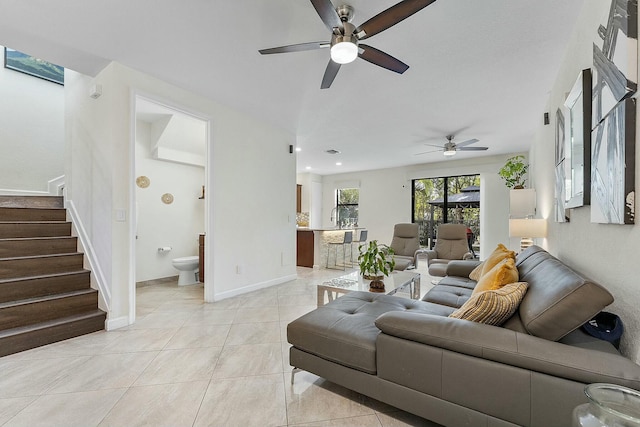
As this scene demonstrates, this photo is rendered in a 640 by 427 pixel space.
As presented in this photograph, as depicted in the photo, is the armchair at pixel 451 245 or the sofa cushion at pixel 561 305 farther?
the armchair at pixel 451 245

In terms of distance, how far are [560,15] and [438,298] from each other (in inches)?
87.7

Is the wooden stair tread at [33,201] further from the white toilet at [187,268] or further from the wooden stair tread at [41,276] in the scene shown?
the white toilet at [187,268]

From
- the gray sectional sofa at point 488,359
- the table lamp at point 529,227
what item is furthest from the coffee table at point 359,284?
the table lamp at point 529,227

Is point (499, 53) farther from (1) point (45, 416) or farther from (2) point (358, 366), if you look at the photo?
(1) point (45, 416)

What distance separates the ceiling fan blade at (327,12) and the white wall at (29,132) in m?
4.71

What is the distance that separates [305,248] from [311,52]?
4.30 meters

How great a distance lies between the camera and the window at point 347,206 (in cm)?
877

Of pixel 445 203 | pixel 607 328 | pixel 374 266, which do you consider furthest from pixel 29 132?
pixel 445 203

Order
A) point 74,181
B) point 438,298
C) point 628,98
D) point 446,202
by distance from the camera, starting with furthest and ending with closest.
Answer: point 446,202 → point 74,181 → point 438,298 → point 628,98

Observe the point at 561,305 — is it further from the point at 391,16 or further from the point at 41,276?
the point at 41,276

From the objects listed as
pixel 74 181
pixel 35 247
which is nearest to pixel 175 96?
pixel 74 181

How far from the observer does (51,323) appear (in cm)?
246

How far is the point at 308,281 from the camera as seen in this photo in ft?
15.5

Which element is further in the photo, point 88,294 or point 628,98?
point 88,294
